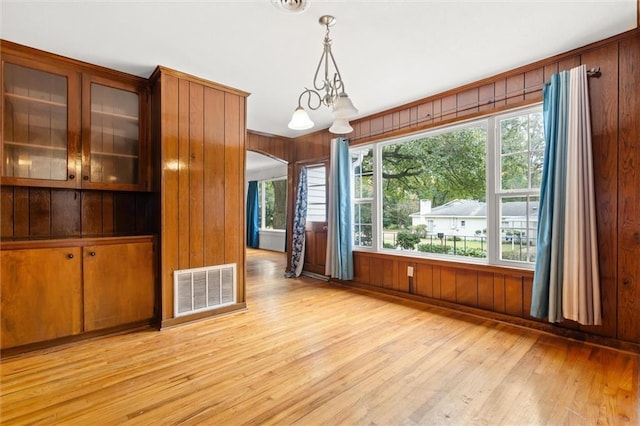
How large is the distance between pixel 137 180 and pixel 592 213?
3975mm

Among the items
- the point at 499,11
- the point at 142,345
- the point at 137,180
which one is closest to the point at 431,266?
the point at 499,11

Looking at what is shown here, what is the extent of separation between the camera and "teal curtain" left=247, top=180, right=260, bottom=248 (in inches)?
349

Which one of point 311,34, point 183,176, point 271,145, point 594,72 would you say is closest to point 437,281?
point 594,72

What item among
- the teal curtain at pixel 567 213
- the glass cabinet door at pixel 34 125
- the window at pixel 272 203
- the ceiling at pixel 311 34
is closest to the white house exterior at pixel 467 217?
the teal curtain at pixel 567 213

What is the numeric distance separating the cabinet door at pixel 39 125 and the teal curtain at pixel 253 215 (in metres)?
6.15

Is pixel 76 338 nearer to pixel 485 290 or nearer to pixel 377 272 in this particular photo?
pixel 377 272

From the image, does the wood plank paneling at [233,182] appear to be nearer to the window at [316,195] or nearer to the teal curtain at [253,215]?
the window at [316,195]

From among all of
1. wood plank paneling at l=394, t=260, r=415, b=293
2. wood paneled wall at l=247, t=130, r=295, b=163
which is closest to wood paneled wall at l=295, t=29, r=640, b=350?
wood plank paneling at l=394, t=260, r=415, b=293

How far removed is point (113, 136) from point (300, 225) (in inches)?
116

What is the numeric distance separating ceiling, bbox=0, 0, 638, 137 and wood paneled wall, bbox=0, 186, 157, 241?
1.22m

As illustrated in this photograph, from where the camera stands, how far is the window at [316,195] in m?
5.13

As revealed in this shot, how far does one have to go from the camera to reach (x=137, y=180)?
9.96 ft

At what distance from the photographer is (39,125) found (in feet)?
8.47

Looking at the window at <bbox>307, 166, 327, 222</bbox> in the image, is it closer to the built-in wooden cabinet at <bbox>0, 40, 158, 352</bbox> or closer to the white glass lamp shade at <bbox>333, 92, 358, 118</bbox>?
the built-in wooden cabinet at <bbox>0, 40, 158, 352</bbox>
